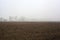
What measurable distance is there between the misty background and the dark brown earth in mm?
134

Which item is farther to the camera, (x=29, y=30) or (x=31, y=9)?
(x=31, y=9)

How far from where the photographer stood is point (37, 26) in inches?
26.7

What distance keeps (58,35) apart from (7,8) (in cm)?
54

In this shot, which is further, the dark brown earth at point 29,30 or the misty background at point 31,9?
the misty background at point 31,9

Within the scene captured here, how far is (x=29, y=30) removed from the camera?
2.21 ft

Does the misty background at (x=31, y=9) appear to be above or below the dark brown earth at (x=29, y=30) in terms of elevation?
above

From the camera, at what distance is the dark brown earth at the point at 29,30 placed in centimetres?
66

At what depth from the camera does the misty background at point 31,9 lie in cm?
82

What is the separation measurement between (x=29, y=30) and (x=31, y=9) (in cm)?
27

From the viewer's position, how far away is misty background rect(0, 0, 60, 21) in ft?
2.68

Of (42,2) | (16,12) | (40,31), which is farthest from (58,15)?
(16,12)

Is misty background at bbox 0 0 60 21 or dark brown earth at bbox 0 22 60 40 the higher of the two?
misty background at bbox 0 0 60 21

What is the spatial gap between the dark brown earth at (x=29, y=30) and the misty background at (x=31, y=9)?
134 millimetres

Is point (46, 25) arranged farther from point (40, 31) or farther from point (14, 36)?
point (14, 36)
